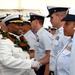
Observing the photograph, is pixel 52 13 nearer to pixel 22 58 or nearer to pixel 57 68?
pixel 22 58

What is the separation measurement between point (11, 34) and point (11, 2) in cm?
1032

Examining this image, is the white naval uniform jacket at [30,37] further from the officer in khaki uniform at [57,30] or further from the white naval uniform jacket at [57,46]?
the white naval uniform jacket at [57,46]

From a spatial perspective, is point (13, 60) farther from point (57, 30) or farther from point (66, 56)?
point (57, 30)

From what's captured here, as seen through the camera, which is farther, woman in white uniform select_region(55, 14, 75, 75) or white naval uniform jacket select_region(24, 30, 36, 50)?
white naval uniform jacket select_region(24, 30, 36, 50)

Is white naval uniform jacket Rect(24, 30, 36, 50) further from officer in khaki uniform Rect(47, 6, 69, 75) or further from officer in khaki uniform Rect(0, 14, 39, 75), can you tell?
officer in khaki uniform Rect(0, 14, 39, 75)

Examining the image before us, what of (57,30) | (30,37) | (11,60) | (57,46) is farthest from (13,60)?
(30,37)

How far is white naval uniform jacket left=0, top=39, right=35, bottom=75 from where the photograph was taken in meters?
3.19

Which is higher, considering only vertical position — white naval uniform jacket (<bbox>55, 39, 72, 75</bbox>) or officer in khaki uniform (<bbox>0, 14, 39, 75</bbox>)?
white naval uniform jacket (<bbox>55, 39, 72, 75</bbox>)

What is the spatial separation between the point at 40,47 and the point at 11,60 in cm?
96

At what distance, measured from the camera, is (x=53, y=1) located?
45.7ft

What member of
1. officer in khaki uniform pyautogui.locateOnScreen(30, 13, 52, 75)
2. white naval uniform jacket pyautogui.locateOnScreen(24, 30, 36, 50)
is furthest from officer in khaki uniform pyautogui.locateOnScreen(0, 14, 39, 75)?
white naval uniform jacket pyautogui.locateOnScreen(24, 30, 36, 50)

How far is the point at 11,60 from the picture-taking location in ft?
10.5

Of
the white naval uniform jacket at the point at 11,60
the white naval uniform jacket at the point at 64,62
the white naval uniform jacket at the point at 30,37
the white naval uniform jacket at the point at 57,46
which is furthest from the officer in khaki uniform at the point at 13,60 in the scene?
the white naval uniform jacket at the point at 30,37

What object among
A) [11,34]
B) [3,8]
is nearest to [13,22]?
[11,34]
